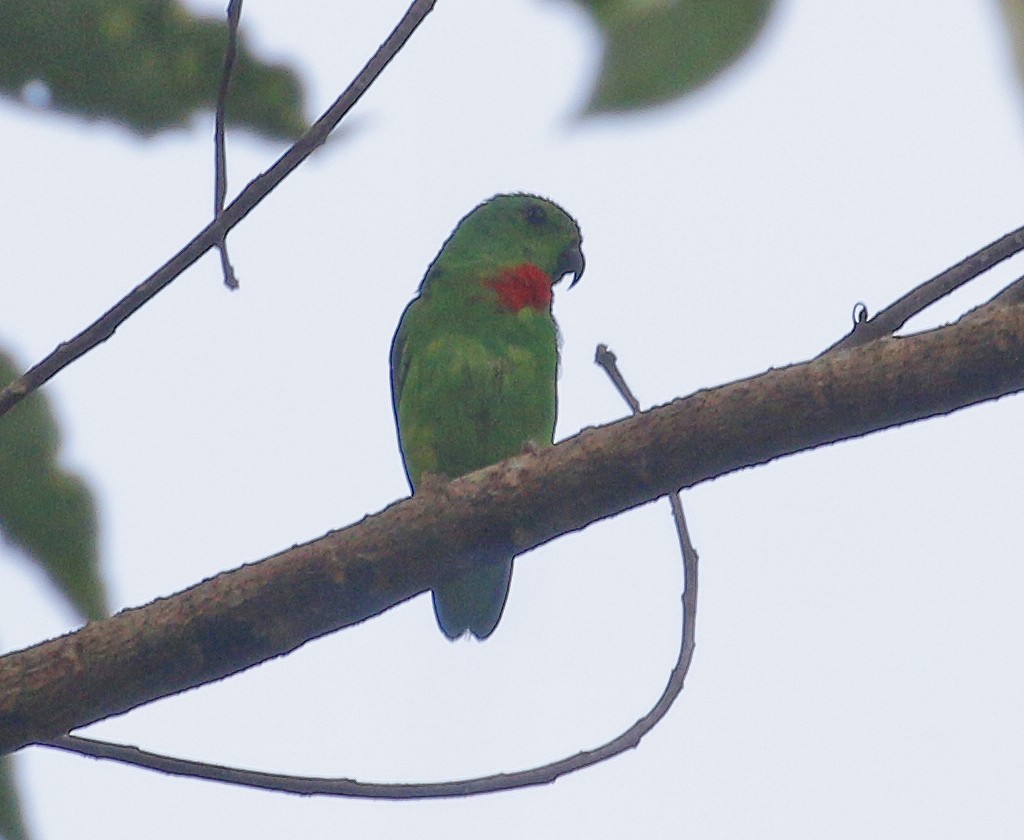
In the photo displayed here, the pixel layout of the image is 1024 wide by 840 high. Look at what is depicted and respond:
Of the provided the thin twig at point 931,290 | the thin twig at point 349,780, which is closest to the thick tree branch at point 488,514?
the thin twig at point 349,780

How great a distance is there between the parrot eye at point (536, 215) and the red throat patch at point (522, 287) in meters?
0.40

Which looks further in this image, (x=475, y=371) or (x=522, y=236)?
(x=522, y=236)

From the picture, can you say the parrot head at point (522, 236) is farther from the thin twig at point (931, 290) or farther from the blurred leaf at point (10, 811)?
the blurred leaf at point (10, 811)

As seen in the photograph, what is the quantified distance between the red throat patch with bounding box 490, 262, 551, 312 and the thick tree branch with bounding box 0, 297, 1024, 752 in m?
2.41

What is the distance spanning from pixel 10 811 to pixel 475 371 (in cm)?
320

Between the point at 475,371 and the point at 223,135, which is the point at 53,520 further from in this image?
the point at 475,371

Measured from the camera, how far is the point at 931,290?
3.28 m

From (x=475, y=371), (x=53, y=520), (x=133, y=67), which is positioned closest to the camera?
(x=53, y=520)

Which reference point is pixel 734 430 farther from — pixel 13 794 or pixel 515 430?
pixel 515 430

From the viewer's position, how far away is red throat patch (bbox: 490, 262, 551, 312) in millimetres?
5430

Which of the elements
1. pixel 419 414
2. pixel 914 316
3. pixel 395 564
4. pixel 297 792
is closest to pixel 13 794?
pixel 297 792

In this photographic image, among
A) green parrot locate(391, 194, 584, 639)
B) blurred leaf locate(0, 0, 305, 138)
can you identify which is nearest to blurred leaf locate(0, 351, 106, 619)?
blurred leaf locate(0, 0, 305, 138)

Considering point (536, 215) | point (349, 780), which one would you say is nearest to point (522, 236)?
point (536, 215)

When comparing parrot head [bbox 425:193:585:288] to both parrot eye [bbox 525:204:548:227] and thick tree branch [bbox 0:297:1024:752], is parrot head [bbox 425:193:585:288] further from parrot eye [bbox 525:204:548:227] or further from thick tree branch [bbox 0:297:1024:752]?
thick tree branch [bbox 0:297:1024:752]
